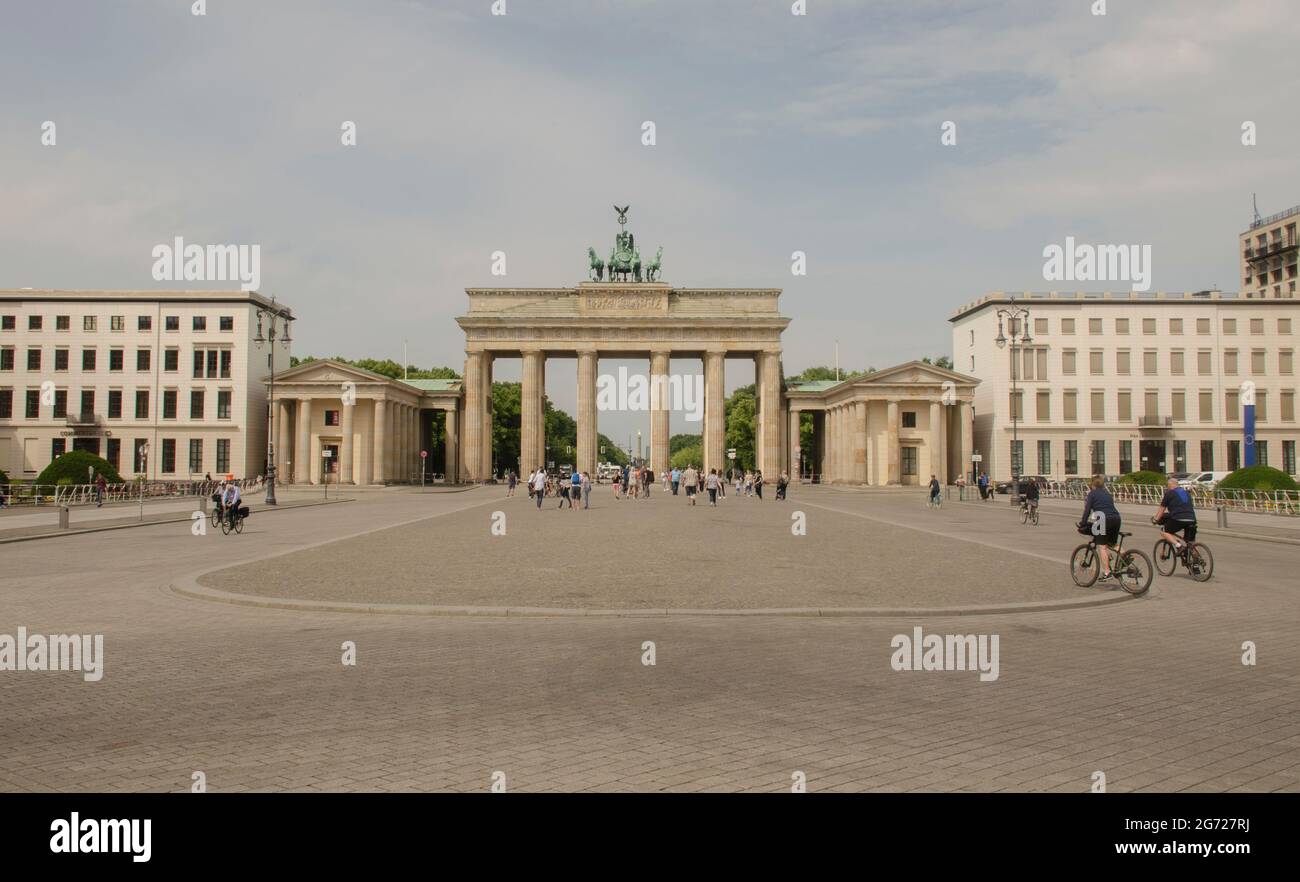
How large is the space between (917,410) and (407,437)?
47.3 meters

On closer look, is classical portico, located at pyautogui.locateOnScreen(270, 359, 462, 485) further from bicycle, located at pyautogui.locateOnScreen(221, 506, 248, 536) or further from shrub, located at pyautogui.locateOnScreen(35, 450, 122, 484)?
bicycle, located at pyautogui.locateOnScreen(221, 506, 248, 536)

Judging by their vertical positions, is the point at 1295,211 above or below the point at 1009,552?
above

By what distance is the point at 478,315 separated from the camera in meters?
92.4

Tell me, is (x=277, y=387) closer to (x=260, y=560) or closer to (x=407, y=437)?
(x=407, y=437)

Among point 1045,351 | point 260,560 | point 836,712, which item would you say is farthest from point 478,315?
point 836,712

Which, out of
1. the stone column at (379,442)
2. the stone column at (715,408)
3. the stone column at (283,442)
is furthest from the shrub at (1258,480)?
the stone column at (283,442)

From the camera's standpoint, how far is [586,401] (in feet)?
305

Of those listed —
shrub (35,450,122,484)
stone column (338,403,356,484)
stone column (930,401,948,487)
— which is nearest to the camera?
shrub (35,450,122,484)

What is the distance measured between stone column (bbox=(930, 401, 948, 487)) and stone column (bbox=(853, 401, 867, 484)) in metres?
5.78

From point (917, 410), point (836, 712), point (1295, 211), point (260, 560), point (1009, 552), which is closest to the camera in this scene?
point (836, 712)

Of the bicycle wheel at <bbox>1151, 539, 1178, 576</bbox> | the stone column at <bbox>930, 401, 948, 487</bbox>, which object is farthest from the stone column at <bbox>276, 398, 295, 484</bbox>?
the bicycle wheel at <bbox>1151, 539, 1178, 576</bbox>

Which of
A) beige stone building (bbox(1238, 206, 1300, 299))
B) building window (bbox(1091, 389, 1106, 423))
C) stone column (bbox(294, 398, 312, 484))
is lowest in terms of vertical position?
stone column (bbox(294, 398, 312, 484))

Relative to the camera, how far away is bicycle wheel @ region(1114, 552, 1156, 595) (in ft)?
50.9

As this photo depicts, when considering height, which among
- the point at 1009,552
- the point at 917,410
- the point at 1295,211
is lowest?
the point at 1009,552
